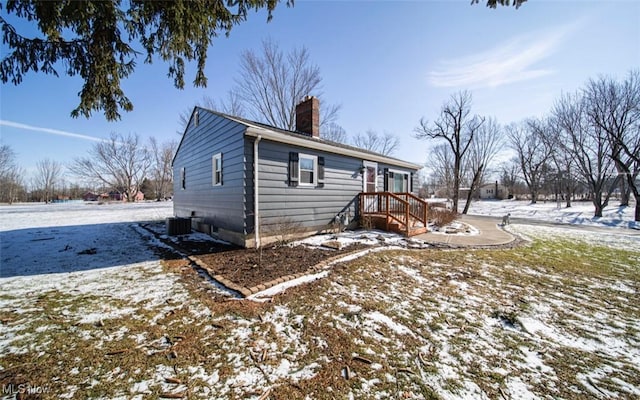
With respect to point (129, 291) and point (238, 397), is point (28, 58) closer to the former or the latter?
point (129, 291)

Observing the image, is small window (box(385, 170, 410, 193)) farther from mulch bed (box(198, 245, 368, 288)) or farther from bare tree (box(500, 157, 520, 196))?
bare tree (box(500, 157, 520, 196))

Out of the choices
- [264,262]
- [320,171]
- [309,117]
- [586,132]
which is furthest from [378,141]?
[264,262]

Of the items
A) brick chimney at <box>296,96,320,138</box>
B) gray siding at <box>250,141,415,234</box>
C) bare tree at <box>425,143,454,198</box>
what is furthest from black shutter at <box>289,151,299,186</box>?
bare tree at <box>425,143,454,198</box>

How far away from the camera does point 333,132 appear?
953 inches

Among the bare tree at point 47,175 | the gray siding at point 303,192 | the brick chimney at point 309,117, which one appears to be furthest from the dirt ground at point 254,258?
the bare tree at point 47,175

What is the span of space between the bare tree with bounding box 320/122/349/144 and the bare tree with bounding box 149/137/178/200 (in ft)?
84.0

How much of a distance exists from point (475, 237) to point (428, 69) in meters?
6.89

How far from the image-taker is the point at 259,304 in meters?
3.18

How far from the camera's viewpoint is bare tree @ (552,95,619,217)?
57.1ft

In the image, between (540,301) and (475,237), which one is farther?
(475,237)

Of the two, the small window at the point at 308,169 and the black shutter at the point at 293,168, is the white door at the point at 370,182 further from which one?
the black shutter at the point at 293,168

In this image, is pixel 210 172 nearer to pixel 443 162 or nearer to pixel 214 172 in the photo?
pixel 214 172

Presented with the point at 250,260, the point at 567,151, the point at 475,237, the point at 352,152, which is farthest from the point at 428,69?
the point at 567,151

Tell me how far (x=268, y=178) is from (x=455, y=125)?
17.1 meters
